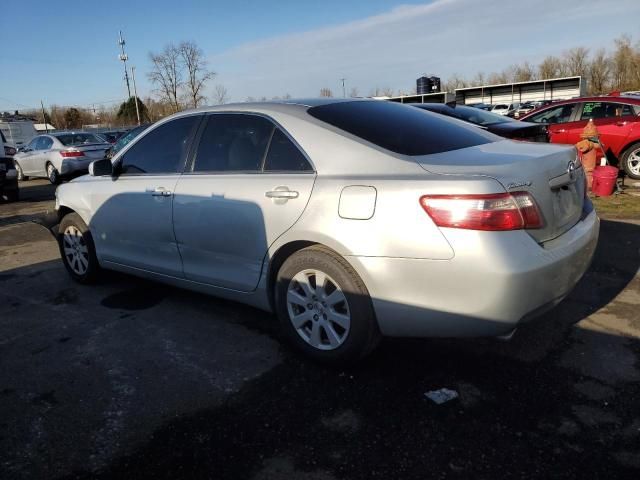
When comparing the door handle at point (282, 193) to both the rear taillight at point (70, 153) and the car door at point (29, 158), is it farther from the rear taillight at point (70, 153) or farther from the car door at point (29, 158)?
the car door at point (29, 158)

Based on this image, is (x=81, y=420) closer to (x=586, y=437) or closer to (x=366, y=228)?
(x=366, y=228)

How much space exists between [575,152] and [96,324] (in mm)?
3720

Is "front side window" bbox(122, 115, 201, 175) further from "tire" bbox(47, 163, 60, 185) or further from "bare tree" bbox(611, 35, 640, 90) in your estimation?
"bare tree" bbox(611, 35, 640, 90)

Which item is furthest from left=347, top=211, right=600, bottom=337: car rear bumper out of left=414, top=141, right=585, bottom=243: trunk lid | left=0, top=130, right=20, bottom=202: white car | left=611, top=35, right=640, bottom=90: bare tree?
left=611, top=35, right=640, bottom=90: bare tree

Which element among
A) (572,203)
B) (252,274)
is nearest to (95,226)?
(252,274)

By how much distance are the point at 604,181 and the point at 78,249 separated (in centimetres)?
734

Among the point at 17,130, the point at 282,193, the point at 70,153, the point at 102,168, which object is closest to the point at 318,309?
the point at 282,193

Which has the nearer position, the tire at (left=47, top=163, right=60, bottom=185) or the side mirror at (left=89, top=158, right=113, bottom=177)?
the side mirror at (left=89, top=158, right=113, bottom=177)

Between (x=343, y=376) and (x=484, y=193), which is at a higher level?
(x=484, y=193)

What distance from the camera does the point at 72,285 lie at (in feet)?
16.9

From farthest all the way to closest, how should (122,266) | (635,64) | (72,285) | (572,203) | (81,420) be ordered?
1. (635,64)
2. (72,285)
3. (122,266)
4. (572,203)
5. (81,420)

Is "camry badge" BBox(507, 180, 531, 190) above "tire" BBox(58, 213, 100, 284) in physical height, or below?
above

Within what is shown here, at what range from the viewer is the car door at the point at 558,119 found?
10.6m

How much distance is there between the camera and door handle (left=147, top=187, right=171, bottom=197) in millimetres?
3924
